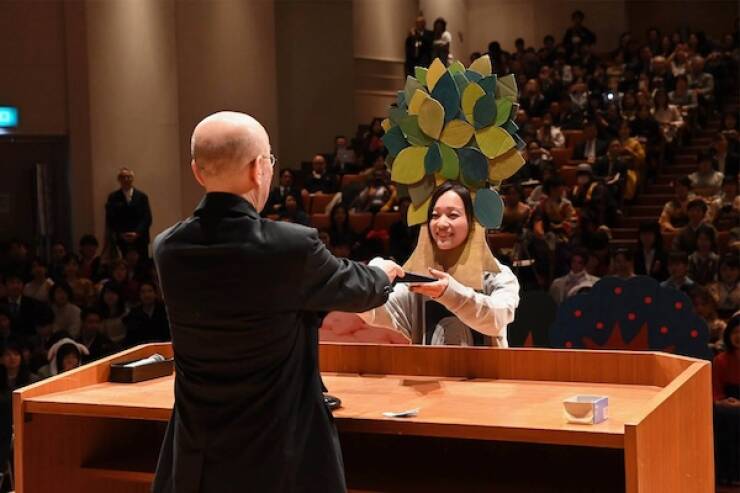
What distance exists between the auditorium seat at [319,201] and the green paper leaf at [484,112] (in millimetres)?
7766

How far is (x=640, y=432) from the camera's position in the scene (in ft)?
8.23

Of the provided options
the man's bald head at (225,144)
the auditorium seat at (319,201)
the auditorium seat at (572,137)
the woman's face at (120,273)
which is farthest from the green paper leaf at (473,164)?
the auditorium seat at (572,137)

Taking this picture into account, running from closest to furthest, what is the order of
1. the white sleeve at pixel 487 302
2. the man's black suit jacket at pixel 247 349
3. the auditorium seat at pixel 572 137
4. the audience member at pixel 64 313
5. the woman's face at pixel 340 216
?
the man's black suit jacket at pixel 247 349 → the white sleeve at pixel 487 302 → the audience member at pixel 64 313 → the woman's face at pixel 340 216 → the auditorium seat at pixel 572 137

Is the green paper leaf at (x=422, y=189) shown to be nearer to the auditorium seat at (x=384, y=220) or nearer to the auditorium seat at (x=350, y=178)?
the auditorium seat at (x=384, y=220)

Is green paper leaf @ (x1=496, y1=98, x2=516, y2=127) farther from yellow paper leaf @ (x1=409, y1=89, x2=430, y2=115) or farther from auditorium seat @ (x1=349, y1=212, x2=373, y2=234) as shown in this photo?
auditorium seat @ (x1=349, y1=212, x2=373, y2=234)

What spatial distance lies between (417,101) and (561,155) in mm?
8077

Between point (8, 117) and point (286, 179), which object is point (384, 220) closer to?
point (286, 179)

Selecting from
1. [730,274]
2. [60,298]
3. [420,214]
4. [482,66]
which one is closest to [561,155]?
[730,274]

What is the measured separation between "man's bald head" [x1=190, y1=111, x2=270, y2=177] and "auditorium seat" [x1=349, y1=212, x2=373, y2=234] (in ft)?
25.8

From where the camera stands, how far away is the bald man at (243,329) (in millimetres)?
2557

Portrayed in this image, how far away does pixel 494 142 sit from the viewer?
3.93 m

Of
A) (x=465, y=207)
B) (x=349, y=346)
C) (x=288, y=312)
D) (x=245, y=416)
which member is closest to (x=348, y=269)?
(x=288, y=312)

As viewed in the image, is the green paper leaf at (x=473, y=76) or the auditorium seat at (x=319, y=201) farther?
the auditorium seat at (x=319, y=201)

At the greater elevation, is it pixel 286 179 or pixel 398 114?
pixel 398 114
